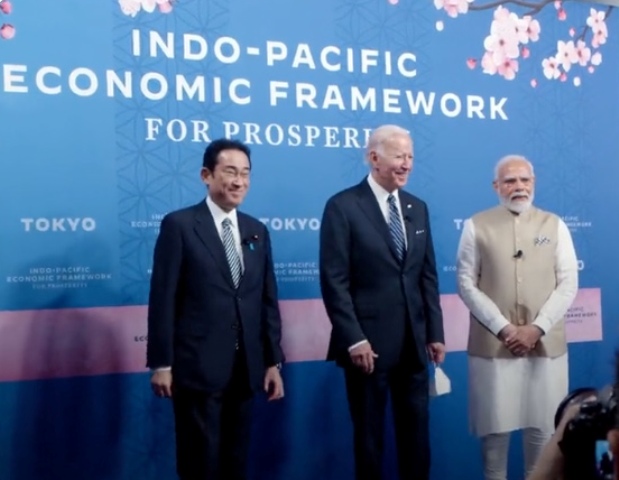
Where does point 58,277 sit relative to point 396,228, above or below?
below

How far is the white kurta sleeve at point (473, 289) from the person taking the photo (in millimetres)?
3607

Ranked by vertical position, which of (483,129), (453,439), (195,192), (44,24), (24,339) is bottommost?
(453,439)

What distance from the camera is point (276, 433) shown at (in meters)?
3.86

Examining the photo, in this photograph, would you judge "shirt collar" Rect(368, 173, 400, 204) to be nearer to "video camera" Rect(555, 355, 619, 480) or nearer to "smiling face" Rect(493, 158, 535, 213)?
"smiling face" Rect(493, 158, 535, 213)

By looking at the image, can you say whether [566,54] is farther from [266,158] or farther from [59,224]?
[59,224]

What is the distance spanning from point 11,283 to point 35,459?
0.70 meters

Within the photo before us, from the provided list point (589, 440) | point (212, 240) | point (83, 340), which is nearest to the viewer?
point (589, 440)

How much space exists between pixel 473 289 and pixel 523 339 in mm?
288

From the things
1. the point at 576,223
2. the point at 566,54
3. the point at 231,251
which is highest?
the point at 566,54

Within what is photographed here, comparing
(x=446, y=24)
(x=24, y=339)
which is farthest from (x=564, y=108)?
(x=24, y=339)

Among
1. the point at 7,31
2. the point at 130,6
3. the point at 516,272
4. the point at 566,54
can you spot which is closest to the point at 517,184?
the point at 516,272

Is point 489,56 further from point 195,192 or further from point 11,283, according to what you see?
point 11,283

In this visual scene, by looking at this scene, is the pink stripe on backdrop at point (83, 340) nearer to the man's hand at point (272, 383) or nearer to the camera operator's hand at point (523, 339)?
the man's hand at point (272, 383)

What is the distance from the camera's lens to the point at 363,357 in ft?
10.6
